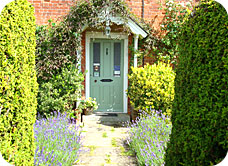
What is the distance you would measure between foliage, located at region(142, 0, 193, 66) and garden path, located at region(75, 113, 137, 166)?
8.26 feet

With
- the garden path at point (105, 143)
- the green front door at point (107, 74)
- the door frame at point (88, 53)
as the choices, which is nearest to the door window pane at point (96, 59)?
the green front door at point (107, 74)

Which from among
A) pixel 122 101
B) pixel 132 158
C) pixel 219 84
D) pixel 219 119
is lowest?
pixel 132 158

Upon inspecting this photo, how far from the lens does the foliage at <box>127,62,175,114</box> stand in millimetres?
5711

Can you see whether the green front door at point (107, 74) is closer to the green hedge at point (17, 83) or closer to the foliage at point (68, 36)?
the foliage at point (68, 36)

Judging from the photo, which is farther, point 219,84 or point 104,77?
point 104,77

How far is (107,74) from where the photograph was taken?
7598 mm

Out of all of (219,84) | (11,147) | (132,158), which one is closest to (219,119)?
(219,84)

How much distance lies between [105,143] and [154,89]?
2100mm

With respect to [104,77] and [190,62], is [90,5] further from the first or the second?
[190,62]

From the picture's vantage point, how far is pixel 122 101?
7.63m

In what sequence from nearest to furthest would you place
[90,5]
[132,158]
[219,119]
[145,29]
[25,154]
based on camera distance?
[219,119] → [25,154] → [132,158] → [90,5] → [145,29]

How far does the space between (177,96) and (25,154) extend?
1.83 m

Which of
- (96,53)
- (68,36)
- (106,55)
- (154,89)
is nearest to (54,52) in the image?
(68,36)

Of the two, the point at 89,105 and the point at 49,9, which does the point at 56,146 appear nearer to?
the point at 89,105
